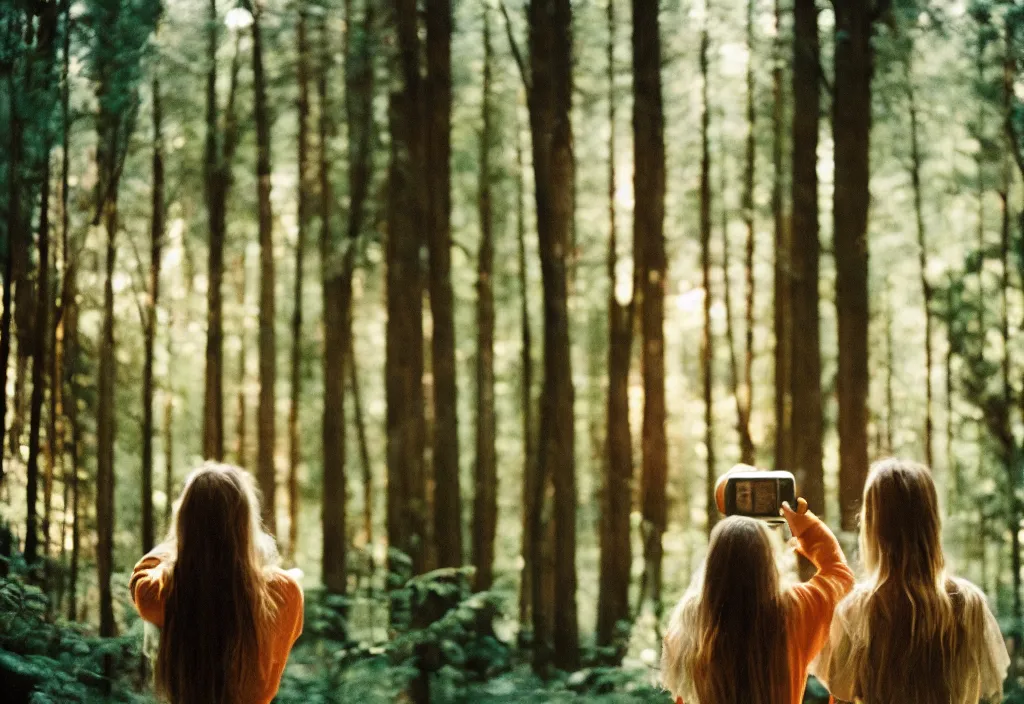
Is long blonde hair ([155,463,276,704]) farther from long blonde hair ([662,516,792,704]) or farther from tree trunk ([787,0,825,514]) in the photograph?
tree trunk ([787,0,825,514])

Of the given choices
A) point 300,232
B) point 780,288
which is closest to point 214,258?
point 300,232

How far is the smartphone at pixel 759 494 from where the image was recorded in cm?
260

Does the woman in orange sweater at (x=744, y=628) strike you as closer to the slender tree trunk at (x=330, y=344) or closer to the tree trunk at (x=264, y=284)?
the slender tree trunk at (x=330, y=344)

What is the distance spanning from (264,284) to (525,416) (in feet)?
6.24

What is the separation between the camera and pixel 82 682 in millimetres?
5332

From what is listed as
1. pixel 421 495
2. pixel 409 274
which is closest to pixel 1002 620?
pixel 421 495

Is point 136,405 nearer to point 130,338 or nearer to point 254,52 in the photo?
point 130,338

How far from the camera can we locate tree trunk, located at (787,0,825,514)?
538 centimetres

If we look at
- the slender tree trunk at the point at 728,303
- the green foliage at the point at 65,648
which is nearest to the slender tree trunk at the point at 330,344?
the green foliage at the point at 65,648

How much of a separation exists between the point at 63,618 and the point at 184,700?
12.6ft

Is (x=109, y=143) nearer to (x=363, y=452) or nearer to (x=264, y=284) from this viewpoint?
(x=264, y=284)

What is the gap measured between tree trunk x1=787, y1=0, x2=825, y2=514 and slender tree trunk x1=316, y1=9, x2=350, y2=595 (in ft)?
9.22

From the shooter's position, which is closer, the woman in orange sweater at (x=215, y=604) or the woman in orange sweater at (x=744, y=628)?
the woman in orange sweater at (x=744, y=628)

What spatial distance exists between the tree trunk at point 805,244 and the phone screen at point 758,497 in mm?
2901
